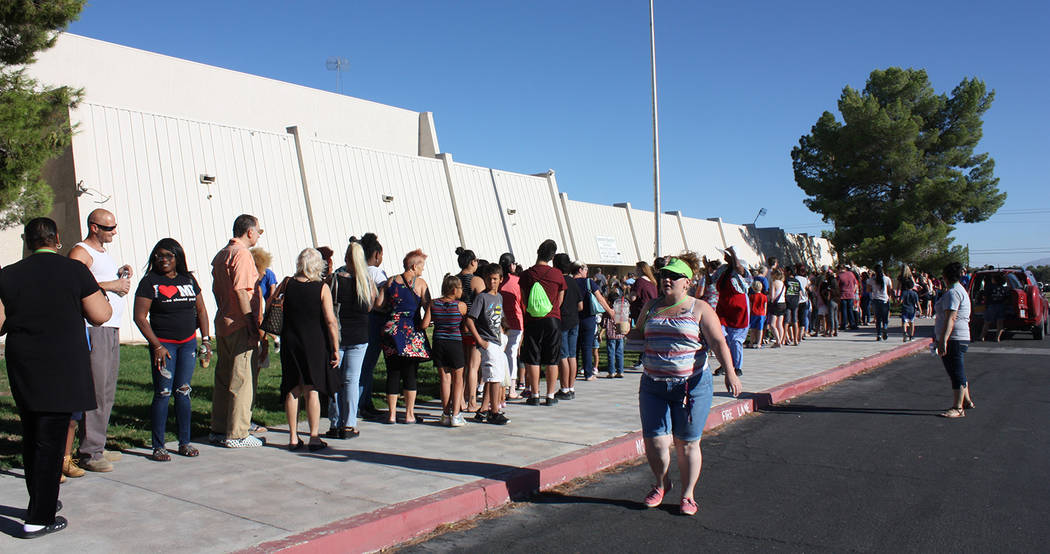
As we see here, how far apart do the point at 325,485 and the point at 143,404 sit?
4.30 meters

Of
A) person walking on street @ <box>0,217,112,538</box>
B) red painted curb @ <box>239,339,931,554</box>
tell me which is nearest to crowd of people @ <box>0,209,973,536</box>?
person walking on street @ <box>0,217,112,538</box>

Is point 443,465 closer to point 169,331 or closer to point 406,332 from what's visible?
point 406,332

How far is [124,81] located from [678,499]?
1018 inches

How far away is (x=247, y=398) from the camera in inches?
263

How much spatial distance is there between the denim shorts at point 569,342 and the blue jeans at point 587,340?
1.12 meters

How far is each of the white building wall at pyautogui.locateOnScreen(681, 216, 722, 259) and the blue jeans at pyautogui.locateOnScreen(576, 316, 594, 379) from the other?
28.7 m

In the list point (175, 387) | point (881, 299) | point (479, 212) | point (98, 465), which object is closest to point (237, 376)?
point (175, 387)

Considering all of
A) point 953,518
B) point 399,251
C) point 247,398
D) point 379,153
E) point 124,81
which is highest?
point 124,81

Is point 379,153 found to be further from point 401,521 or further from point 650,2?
point 401,521

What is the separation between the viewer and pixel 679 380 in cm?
507

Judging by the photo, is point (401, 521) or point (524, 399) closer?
point (401, 521)

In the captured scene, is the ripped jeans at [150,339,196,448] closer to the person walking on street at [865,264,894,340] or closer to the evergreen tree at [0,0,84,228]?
the evergreen tree at [0,0,84,228]

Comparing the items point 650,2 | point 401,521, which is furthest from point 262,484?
point 650,2

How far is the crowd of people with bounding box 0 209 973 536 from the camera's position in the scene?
14.5 feet
